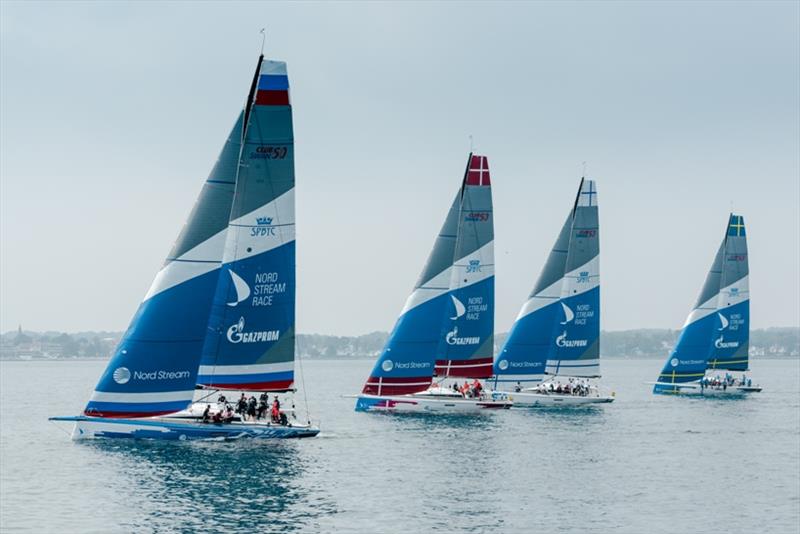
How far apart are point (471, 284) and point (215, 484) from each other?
34.8m

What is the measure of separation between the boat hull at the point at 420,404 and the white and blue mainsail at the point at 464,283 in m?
1.19

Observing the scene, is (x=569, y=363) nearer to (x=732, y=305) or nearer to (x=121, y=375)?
(x=732, y=305)

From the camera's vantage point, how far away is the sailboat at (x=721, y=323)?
330ft

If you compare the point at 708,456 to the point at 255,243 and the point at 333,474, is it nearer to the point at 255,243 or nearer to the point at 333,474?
the point at 333,474

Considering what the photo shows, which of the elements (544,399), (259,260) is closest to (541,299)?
(544,399)

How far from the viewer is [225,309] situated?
51375mm

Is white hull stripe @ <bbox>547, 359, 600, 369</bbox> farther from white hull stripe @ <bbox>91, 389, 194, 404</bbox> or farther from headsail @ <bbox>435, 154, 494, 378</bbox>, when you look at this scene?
white hull stripe @ <bbox>91, 389, 194, 404</bbox>

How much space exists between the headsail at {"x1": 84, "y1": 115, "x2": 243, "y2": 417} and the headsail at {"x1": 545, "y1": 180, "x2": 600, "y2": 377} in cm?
3989

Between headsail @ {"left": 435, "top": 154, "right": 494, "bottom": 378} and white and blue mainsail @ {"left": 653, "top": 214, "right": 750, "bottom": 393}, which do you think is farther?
white and blue mainsail @ {"left": 653, "top": 214, "right": 750, "bottom": 393}

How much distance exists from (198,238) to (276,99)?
7.32 metres

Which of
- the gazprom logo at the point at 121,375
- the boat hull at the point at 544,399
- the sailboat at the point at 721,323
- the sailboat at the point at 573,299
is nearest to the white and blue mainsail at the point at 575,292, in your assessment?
the sailboat at the point at 573,299

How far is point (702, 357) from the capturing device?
10038 cm

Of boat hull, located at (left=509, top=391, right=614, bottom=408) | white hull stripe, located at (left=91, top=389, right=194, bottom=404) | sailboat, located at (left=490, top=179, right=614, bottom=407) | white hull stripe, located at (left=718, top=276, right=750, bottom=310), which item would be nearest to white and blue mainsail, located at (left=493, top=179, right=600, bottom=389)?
sailboat, located at (left=490, top=179, right=614, bottom=407)

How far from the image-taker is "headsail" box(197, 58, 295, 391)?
5094 centimetres
